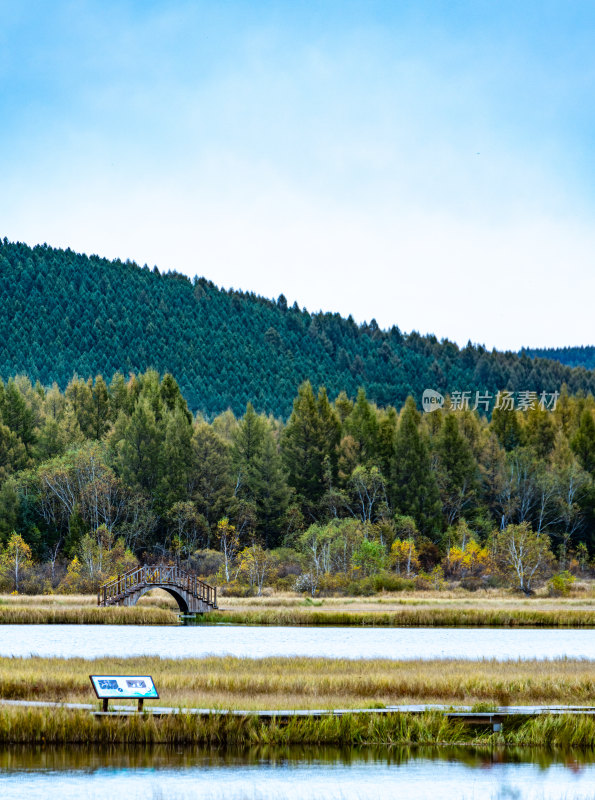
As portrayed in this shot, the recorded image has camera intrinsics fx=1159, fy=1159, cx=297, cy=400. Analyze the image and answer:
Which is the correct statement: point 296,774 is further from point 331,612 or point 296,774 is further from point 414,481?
point 414,481

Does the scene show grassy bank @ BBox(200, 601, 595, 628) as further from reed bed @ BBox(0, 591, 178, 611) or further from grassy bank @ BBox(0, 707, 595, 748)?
grassy bank @ BBox(0, 707, 595, 748)

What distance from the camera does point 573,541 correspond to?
120 m

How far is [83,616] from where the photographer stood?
6288cm

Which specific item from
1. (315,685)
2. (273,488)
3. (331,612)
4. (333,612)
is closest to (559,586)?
(333,612)

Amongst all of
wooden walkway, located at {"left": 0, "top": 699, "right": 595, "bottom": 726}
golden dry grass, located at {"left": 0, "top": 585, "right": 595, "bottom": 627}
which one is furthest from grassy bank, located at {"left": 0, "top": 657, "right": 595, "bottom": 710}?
golden dry grass, located at {"left": 0, "top": 585, "right": 595, "bottom": 627}

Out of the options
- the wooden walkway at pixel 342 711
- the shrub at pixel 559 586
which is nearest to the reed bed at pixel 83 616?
the shrub at pixel 559 586

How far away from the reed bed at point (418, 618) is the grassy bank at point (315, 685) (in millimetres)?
33550

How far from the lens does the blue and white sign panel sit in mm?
23734

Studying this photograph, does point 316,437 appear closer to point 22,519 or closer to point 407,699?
point 22,519

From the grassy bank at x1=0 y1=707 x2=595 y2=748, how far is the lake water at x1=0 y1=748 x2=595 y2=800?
0.37m

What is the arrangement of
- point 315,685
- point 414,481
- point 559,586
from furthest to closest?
point 414,481 → point 559,586 → point 315,685

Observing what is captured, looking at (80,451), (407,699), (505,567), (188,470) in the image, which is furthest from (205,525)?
(407,699)

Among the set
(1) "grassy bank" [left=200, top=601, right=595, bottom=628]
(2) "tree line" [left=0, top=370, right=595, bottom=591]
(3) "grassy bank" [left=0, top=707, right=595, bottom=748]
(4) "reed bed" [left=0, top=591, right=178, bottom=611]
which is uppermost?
(2) "tree line" [left=0, top=370, right=595, bottom=591]

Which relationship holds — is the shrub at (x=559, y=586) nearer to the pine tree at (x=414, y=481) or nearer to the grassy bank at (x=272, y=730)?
the pine tree at (x=414, y=481)
